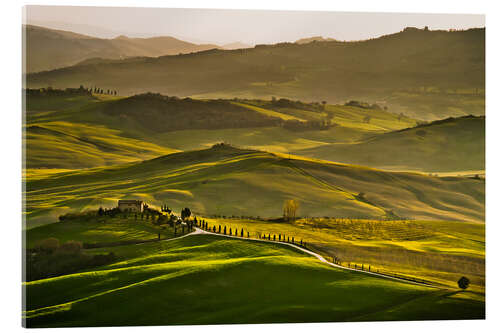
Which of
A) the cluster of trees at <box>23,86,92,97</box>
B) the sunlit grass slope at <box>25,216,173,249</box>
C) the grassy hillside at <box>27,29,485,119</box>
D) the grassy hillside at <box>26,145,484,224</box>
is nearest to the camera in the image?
the sunlit grass slope at <box>25,216,173,249</box>

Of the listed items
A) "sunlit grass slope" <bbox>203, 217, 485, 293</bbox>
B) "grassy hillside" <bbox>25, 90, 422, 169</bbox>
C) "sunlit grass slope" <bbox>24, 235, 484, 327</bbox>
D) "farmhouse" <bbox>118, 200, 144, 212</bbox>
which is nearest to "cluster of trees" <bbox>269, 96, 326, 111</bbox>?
"grassy hillside" <bbox>25, 90, 422, 169</bbox>

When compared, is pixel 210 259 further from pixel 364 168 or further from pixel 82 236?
pixel 364 168

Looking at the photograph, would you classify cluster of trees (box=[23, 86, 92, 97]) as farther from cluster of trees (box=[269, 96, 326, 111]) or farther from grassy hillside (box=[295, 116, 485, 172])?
grassy hillside (box=[295, 116, 485, 172])

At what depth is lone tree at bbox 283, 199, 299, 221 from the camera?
2202cm

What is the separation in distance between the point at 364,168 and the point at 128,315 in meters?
21.5

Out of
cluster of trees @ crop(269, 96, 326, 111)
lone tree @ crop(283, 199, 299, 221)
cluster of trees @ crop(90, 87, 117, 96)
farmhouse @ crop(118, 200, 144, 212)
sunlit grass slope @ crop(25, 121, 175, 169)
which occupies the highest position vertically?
cluster of trees @ crop(90, 87, 117, 96)

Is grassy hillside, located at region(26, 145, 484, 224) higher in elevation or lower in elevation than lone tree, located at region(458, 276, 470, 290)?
higher

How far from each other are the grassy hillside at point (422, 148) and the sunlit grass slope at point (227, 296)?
1667 cm

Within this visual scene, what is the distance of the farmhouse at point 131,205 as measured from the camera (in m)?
19.9

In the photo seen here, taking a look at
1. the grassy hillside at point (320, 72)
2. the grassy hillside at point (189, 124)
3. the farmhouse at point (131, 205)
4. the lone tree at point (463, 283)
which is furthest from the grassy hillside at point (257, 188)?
the lone tree at point (463, 283)

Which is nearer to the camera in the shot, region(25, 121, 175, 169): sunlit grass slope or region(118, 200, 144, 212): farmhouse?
region(118, 200, 144, 212): farmhouse

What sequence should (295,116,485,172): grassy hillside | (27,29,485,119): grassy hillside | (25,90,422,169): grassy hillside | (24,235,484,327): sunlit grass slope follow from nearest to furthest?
1. (24,235,484,327): sunlit grass slope
2. (27,29,485,119): grassy hillside
3. (295,116,485,172): grassy hillside
4. (25,90,422,169): grassy hillside

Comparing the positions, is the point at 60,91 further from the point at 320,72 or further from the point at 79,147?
the point at 320,72

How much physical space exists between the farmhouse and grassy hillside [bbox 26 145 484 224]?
0.90 meters
